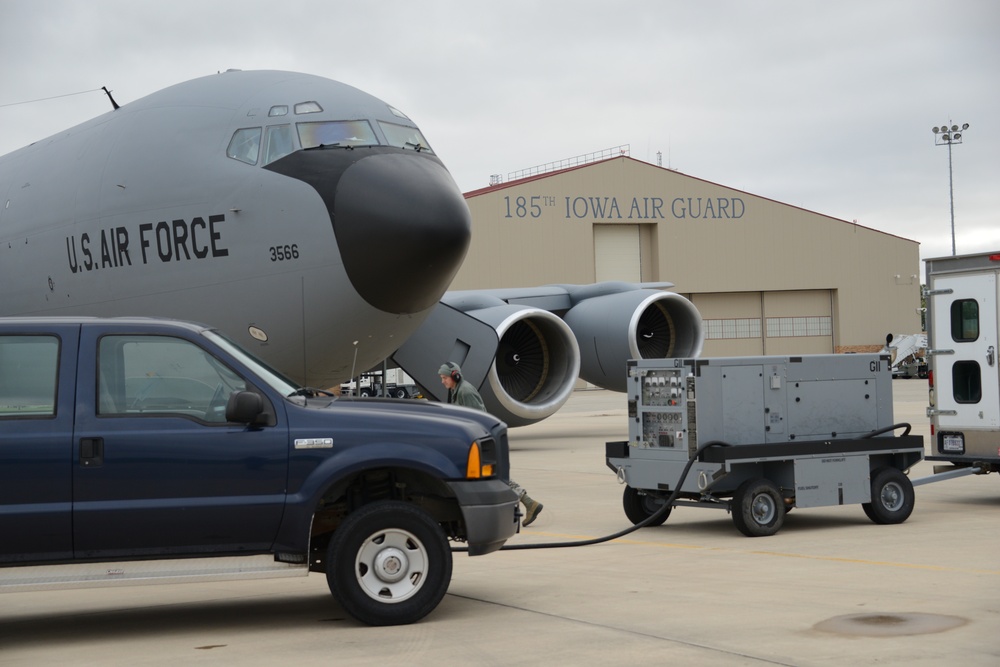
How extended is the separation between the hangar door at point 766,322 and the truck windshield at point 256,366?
1972 inches

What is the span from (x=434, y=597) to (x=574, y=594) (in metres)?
1.17

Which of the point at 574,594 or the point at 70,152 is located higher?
the point at 70,152

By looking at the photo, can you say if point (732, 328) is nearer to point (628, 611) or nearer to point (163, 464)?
point (628, 611)

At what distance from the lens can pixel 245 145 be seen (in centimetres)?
1192

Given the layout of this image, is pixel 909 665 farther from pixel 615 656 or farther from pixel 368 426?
pixel 368 426

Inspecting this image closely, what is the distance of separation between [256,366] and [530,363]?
12.7 meters

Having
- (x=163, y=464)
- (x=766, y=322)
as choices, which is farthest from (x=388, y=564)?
(x=766, y=322)

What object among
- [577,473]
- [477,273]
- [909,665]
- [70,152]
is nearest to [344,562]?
[909,665]

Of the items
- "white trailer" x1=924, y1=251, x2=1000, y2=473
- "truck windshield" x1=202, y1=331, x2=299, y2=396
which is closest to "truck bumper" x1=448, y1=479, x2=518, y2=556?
"truck windshield" x1=202, y1=331, x2=299, y2=396

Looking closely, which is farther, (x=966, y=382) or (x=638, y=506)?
(x=966, y=382)

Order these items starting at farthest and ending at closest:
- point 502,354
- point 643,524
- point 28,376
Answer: point 502,354 < point 643,524 < point 28,376

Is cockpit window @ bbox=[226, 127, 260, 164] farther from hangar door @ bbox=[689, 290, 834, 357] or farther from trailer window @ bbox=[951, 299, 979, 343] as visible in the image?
hangar door @ bbox=[689, 290, 834, 357]

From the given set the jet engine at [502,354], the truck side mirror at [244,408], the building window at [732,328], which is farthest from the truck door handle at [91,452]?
the building window at [732,328]

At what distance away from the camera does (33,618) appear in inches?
298
